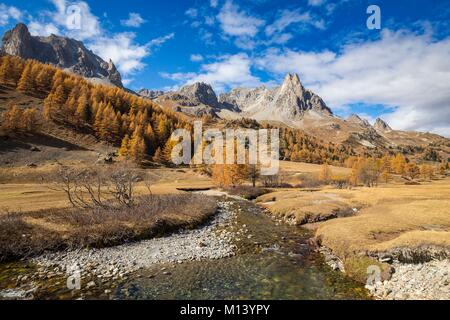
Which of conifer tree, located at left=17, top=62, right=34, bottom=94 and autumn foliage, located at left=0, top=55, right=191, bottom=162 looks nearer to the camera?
autumn foliage, located at left=0, top=55, right=191, bottom=162

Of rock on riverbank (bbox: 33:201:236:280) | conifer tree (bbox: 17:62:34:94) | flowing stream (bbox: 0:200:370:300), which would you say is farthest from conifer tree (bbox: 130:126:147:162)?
flowing stream (bbox: 0:200:370:300)

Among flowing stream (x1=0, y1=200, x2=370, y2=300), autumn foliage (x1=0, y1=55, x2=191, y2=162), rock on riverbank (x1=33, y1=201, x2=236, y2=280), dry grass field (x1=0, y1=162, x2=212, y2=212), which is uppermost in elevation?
autumn foliage (x1=0, y1=55, x2=191, y2=162)

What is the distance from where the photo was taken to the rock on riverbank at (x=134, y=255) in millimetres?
24144

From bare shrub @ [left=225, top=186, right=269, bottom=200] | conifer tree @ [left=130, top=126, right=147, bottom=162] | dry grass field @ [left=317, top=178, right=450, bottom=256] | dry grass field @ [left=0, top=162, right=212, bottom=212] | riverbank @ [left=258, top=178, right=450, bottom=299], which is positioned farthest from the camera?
conifer tree @ [left=130, top=126, right=147, bottom=162]

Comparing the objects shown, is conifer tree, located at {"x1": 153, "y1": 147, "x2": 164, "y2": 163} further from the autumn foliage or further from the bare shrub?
the bare shrub

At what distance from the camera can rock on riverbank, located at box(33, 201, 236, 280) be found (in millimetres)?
24144

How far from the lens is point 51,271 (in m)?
23.7

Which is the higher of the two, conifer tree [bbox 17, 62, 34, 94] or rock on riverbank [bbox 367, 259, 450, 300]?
conifer tree [bbox 17, 62, 34, 94]

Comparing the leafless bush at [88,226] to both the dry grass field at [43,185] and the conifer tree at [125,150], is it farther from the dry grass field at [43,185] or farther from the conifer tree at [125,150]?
the conifer tree at [125,150]

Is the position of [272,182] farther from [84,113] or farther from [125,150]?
[84,113]

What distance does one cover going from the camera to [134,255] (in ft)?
91.9

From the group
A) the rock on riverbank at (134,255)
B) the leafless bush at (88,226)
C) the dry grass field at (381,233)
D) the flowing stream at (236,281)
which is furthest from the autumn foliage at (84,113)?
the flowing stream at (236,281)
